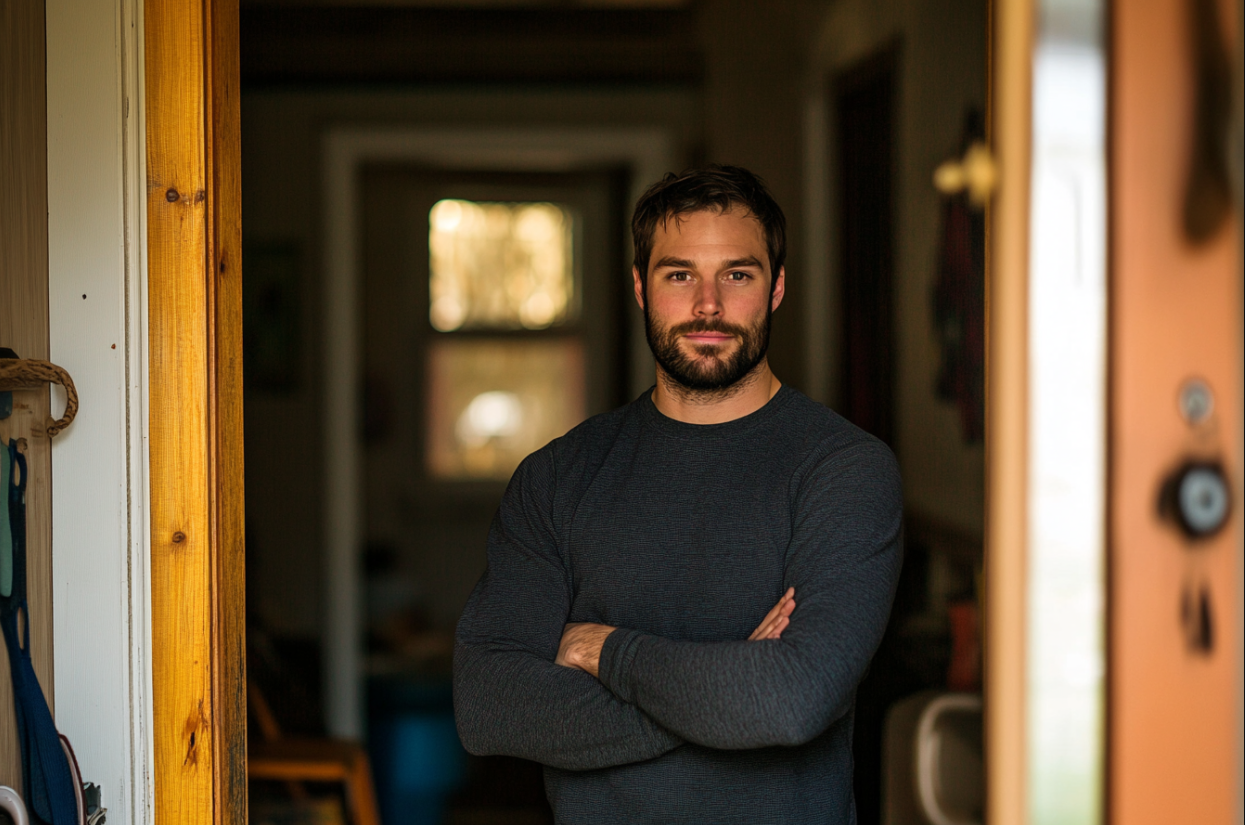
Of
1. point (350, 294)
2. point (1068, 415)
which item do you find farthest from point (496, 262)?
point (1068, 415)

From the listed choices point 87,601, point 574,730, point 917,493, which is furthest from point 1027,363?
point 917,493

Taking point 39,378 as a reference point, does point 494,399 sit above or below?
below

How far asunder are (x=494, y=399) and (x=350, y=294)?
1.49 m

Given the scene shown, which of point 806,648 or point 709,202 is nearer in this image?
point 806,648

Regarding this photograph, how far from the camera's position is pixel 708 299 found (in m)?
1.56

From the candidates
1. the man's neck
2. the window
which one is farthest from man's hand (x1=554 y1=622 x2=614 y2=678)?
the window

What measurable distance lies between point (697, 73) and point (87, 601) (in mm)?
3308

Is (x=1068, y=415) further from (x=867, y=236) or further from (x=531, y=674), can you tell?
(x=867, y=236)

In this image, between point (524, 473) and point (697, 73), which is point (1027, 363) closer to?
point (524, 473)

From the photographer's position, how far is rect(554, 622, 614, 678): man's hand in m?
1.44

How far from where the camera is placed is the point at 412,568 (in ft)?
17.6

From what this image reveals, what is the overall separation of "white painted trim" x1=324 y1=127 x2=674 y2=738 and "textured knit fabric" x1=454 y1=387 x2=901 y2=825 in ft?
8.37

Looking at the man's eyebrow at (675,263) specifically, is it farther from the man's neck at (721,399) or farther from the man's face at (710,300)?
the man's neck at (721,399)

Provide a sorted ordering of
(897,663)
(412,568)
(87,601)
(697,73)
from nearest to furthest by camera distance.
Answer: (87,601)
(897,663)
(697,73)
(412,568)
